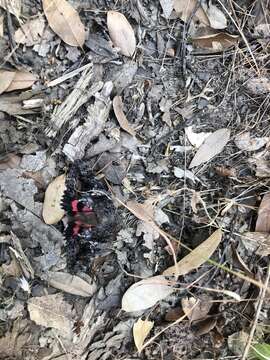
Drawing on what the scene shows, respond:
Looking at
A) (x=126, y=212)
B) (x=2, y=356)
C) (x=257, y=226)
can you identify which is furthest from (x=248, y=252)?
(x=2, y=356)

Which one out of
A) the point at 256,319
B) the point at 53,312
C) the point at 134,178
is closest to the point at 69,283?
the point at 53,312

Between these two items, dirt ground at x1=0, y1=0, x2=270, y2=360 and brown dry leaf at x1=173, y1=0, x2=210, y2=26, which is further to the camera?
brown dry leaf at x1=173, y1=0, x2=210, y2=26

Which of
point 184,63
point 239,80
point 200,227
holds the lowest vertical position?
point 200,227

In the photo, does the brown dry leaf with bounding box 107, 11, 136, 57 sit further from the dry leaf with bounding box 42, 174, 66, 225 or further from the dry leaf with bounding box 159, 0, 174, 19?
the dry leaf with bounding box 42, 174, 66, 225

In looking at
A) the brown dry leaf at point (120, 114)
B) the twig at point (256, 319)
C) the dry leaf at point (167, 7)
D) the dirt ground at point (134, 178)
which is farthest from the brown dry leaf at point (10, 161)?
the twig at point (256, 319)

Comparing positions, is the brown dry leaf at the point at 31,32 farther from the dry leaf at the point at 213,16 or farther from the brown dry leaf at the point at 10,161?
the dry leaf at the point at 213,16

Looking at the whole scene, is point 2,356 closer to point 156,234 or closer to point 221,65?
point 156,234

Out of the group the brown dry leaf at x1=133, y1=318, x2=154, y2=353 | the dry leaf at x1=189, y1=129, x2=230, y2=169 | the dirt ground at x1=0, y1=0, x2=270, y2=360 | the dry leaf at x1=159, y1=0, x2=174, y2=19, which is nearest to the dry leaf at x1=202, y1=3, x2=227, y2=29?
the dirt ground at x1=0, y1=0, x2=270, y2=360
